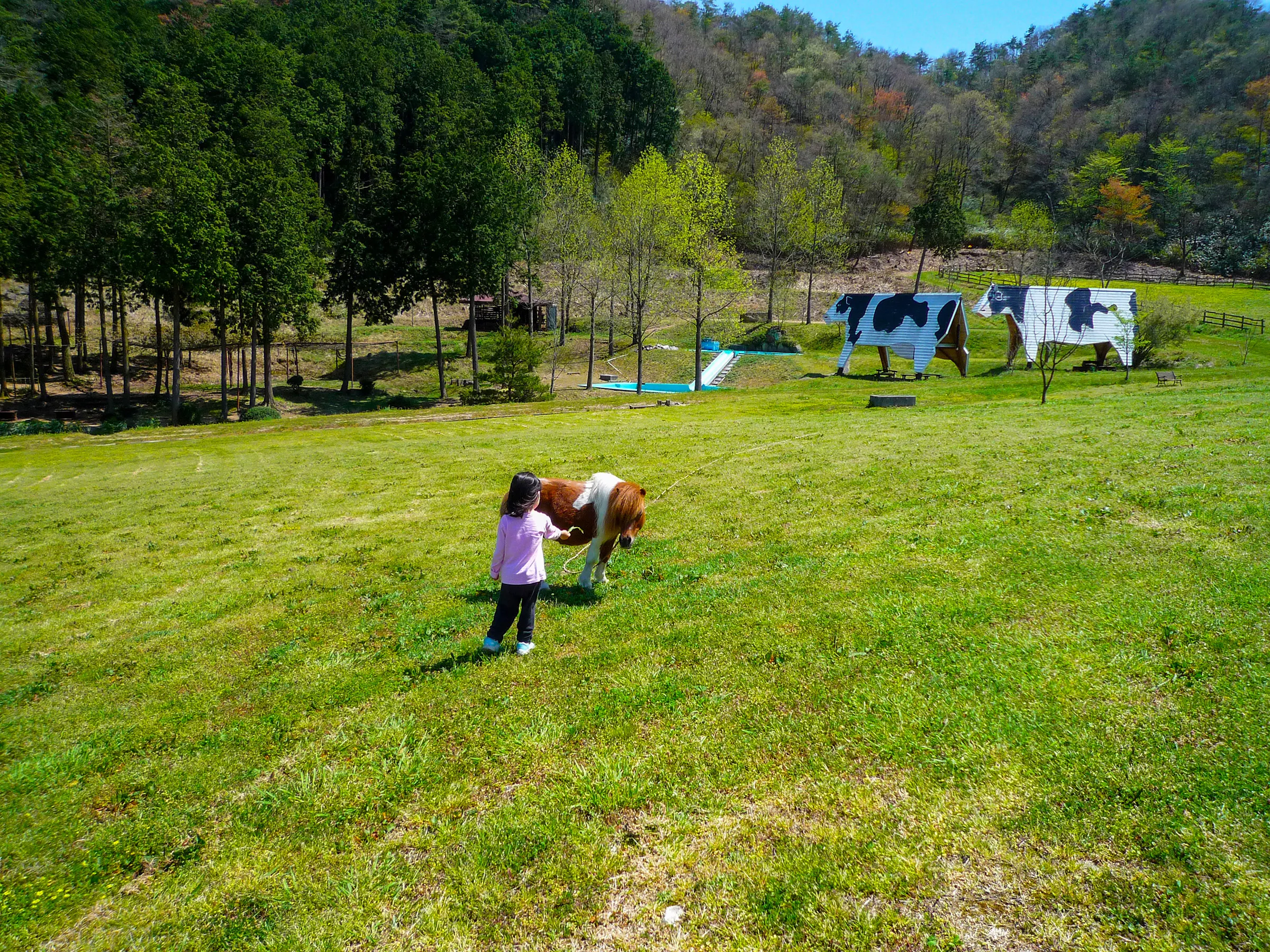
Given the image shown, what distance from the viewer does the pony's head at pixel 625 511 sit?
10.6 metres

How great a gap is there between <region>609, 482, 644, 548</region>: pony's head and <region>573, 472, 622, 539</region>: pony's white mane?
6cm

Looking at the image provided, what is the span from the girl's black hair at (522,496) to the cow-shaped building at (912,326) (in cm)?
5084

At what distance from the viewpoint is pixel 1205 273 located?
10250 centimetres

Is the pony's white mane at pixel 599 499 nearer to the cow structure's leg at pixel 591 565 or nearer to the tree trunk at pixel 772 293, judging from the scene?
the cow structure's leg at pixel 591 565

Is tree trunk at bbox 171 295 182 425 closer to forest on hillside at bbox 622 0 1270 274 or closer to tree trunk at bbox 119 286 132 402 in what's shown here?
tree trunk at bbox 119 286 132 402

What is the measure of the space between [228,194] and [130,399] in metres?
19.5

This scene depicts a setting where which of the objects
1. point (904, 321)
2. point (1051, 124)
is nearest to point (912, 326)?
point (904, 321)

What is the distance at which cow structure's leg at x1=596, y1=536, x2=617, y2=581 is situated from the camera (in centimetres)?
1080

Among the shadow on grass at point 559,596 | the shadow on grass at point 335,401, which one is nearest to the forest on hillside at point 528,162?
the shadow on grass at point 335,401

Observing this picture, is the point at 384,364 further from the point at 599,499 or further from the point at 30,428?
the point at 599,499

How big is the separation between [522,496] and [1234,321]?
9098cm

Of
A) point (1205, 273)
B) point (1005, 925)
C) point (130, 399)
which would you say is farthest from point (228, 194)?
point (1205, 273)

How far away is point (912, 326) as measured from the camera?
A: 53281mm

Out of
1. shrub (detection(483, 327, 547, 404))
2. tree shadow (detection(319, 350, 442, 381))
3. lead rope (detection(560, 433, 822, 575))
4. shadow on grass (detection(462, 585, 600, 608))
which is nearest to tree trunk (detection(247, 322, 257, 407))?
tree shadow (detection(319, 350, 442, 381))
